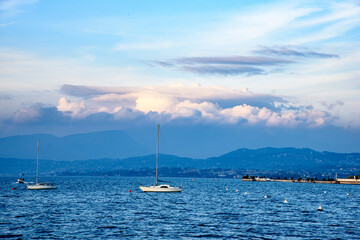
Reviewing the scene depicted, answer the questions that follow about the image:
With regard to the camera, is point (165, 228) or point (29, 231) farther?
point (165, 228)

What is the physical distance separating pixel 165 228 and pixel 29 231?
1808 centimetres

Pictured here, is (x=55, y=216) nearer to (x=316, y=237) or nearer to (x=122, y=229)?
(x=122, y=229)

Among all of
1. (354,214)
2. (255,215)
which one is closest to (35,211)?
(255,215)

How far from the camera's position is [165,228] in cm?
6700

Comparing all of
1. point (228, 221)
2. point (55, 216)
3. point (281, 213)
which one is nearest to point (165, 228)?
point (228, 221)

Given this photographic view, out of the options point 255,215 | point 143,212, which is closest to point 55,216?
point 143,212

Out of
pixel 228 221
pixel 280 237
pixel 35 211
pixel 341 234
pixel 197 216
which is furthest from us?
pixel 35 211

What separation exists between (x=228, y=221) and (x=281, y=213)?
18736 millimetres

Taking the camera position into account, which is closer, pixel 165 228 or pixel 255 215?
pixel 165 228

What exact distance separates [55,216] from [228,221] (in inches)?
1133

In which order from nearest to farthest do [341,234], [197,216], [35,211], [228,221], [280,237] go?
[280,237] < [341,234] < [228,221] < [197,216] < [35,211]

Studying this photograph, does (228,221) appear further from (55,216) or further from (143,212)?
(55,216)

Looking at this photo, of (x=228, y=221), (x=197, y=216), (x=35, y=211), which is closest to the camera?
(x=228, y=221)

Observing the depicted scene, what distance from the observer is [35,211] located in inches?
3477
